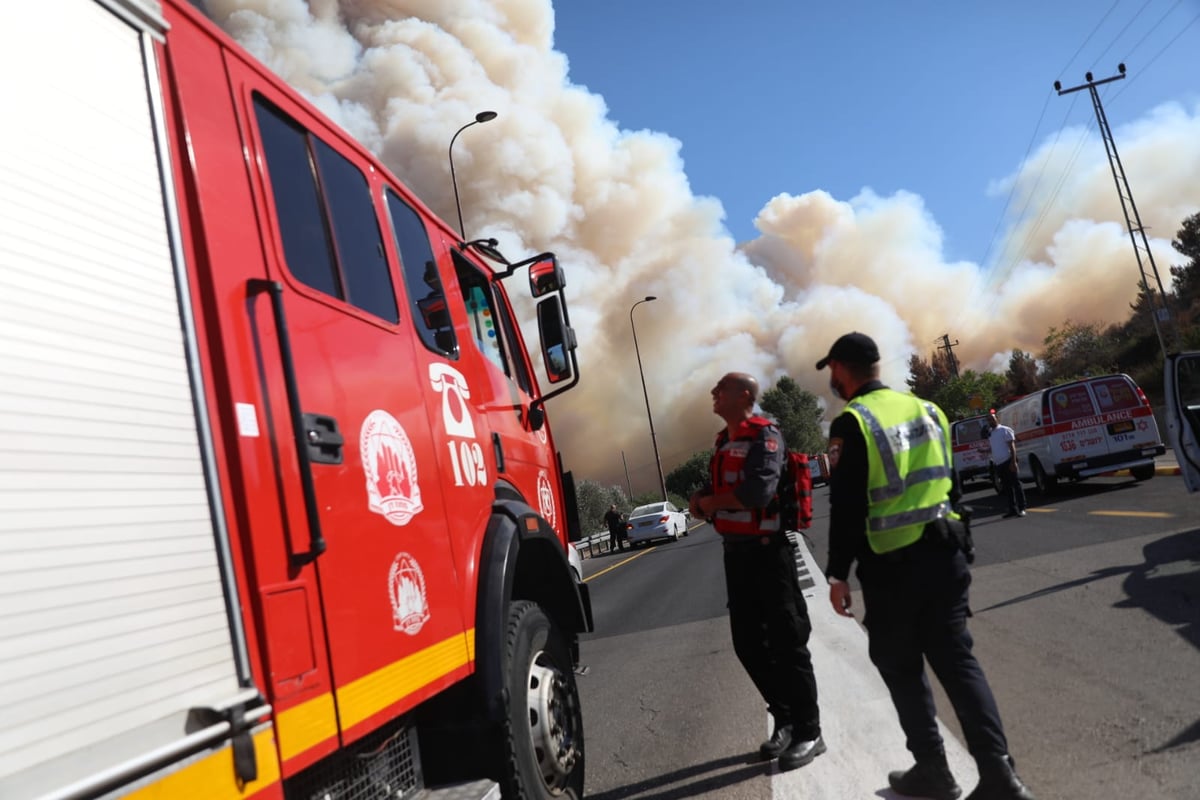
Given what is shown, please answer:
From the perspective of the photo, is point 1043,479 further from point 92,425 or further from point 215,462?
point 92,425

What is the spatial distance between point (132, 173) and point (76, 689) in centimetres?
101

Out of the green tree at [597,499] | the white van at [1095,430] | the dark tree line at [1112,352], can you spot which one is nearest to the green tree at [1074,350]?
the dark tree line at [1112,352]

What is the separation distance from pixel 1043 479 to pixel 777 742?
558 inches

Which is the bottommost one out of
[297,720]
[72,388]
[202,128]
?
[297,720]

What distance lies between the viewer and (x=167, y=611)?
166 centimetres

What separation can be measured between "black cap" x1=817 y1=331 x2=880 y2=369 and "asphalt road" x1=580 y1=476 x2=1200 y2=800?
5.54 feet

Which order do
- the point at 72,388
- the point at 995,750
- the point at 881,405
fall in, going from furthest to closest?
the point at 881,405 < the point at 995,750 < the point at 72,388

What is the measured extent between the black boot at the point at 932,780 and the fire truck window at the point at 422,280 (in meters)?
2.32

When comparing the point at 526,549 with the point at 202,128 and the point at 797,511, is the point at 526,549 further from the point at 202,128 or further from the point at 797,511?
the point at 202,128

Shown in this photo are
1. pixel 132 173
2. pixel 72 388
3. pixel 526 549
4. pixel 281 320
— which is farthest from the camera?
pixel 526 549

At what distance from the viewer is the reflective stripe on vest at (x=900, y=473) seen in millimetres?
3297

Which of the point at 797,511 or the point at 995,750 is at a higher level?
the point at 797,511

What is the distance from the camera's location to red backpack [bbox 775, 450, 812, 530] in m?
4.26

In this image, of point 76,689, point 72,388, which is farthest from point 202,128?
point 76,689
